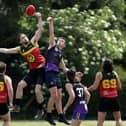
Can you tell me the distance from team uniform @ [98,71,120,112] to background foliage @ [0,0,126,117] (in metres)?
13.8

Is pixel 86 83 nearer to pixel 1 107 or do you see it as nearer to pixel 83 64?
pixel 83 64

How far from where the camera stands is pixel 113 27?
3503cm

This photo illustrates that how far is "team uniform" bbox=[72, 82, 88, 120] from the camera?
16.0m

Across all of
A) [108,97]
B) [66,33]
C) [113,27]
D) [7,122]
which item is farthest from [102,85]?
[113,27]

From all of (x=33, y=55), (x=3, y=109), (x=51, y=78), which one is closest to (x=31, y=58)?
(x=33, y=55)

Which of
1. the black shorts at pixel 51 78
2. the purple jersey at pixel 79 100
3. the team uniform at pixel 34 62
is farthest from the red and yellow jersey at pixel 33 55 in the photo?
the purple jersey at pixel 79 100

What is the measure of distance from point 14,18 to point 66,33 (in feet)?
8.77

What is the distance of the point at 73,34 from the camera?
102 ft

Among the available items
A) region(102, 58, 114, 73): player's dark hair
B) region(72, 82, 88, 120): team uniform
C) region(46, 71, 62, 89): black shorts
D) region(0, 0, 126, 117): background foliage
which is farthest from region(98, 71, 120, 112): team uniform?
region(0, 0, 126, 117): background foliage

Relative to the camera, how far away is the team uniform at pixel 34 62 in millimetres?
17094

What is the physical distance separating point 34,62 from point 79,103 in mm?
1860

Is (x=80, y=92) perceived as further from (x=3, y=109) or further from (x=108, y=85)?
(x=3, y=109)

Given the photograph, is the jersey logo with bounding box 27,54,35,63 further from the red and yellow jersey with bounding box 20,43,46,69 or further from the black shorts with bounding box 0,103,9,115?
the black shorts with bounding box 0,103,9,115

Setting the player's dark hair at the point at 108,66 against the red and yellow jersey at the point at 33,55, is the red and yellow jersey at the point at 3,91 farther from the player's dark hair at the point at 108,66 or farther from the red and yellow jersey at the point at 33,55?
the player's dark hair at the point at 108,66
